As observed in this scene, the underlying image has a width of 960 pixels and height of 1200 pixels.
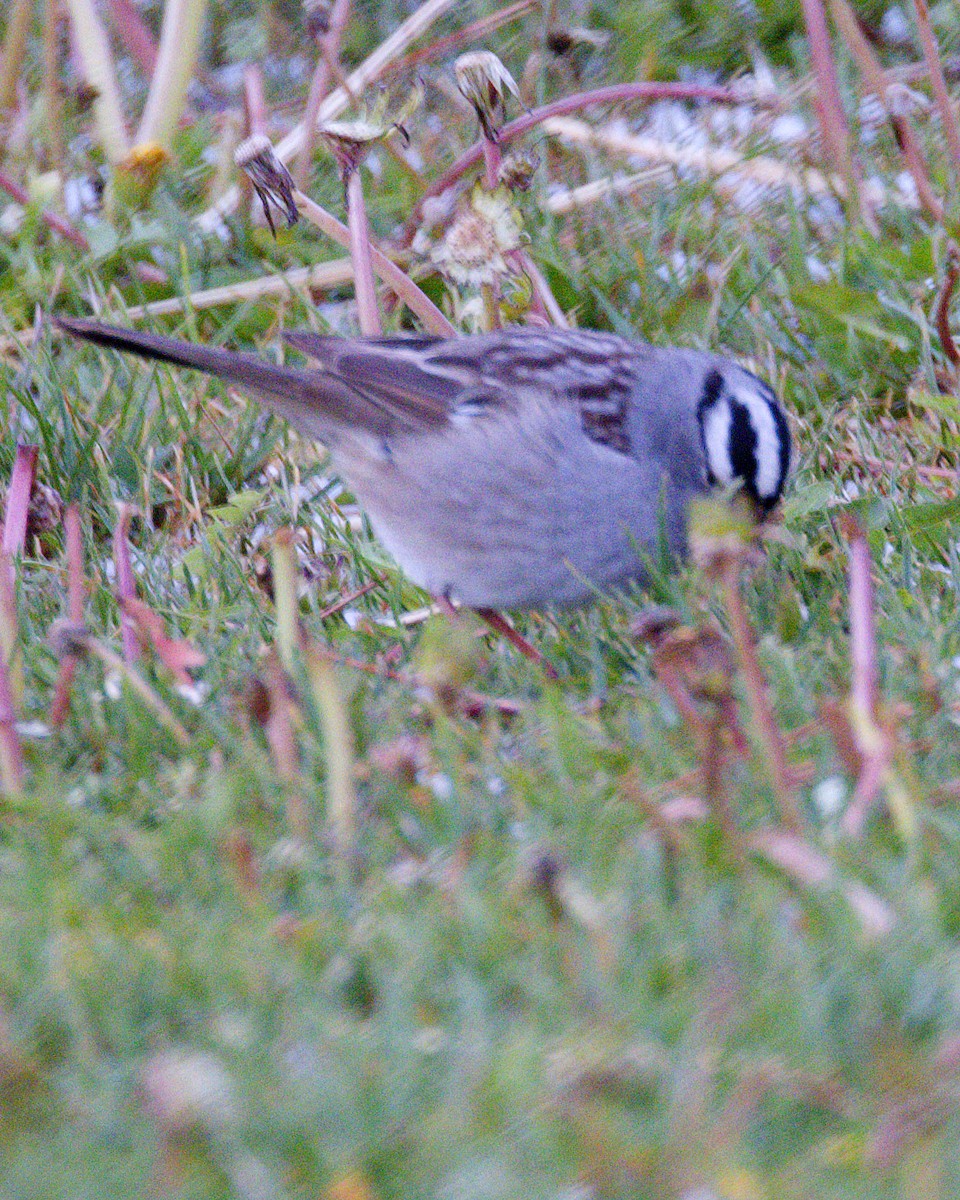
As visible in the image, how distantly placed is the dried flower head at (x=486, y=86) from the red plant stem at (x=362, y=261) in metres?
0.39

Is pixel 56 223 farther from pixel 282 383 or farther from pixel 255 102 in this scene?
pixel 282 383

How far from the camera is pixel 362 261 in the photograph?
471cm

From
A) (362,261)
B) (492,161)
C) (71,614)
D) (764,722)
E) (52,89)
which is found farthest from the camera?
(52,89)

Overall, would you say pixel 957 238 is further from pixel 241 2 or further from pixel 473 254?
pixel 241 2

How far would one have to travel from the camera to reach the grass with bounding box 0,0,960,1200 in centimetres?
196

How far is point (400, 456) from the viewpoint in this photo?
4.17m

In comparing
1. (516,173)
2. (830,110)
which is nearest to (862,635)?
(516,173)

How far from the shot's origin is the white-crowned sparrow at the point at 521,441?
3.96 meters

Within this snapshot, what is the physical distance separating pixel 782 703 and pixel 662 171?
10.8 ft

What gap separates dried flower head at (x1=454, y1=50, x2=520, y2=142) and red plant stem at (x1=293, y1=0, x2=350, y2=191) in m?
0.66

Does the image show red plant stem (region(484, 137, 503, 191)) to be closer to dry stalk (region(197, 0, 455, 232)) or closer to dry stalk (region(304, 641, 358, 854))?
dry stalk (region(197, 0, 455, 232))

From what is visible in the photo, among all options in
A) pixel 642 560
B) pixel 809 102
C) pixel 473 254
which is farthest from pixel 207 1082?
pixel 809 102

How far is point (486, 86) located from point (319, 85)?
133cm

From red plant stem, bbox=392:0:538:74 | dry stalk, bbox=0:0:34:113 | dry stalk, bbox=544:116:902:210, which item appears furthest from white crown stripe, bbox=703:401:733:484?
dry stalk, bbox=0:0:34:113
